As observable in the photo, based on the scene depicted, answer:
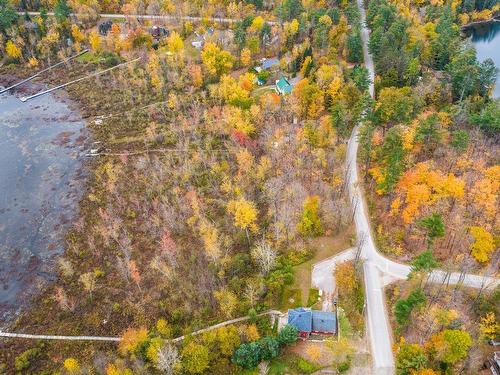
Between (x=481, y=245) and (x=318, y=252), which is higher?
(x=481, y=245)

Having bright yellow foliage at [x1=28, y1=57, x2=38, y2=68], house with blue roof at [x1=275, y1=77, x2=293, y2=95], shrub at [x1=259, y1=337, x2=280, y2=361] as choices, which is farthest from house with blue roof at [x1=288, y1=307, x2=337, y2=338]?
bright yellow foliage at [x1=28, y1=57, x2=38, y2=68]

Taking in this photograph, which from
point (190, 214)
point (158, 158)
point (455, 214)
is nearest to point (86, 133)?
point (158, 158)

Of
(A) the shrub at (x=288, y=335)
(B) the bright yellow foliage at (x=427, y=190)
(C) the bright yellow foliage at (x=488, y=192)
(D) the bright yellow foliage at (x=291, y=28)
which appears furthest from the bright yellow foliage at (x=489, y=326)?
(D) the bright yellow foliage at (x=291, y=28)

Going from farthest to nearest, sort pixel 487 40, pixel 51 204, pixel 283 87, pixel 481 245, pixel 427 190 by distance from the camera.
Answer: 1. pixel 487 40
2. pixel 283 87
3. pixel 51 204
4. pixel 427 190
5. pixel 481 245

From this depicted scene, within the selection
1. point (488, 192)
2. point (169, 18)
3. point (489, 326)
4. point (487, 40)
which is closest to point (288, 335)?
point (489, 326)

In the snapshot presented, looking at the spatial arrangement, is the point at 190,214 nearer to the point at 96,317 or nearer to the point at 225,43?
the point at 96,317

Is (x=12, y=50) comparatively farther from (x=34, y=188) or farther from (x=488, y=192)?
(x=488, y=192)

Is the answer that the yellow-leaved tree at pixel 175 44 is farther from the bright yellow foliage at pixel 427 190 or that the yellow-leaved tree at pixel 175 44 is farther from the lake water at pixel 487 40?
the lake water at pixel 487 40
